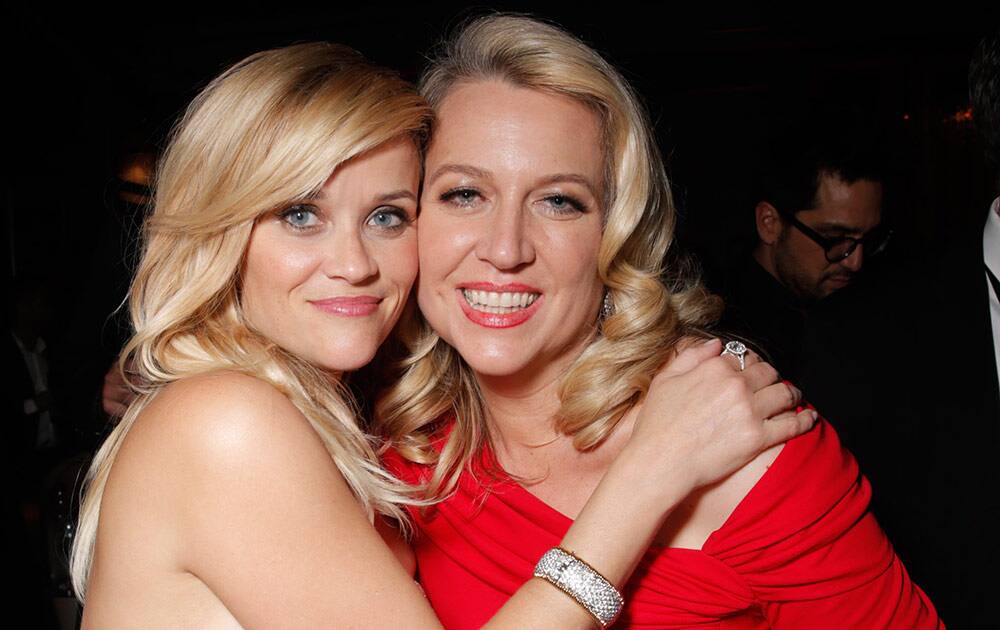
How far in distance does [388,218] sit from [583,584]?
78 cm

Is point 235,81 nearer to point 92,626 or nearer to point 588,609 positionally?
point 92,626

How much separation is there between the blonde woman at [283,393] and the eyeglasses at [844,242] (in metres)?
1.67

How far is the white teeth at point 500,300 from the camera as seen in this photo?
1.70 metres

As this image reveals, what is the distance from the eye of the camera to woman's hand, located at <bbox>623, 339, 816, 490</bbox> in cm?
149

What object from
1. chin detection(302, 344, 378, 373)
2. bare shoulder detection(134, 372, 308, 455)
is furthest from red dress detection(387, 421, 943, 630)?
bare shoulder detection(134, 372, 308, 455)

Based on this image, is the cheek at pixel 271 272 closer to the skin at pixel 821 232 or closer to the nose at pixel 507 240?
the nose at pixel 507 240

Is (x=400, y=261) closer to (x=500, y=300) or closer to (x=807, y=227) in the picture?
(x=500, y=300)

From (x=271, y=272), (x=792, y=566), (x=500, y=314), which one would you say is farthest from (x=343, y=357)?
(x=792, y=566)

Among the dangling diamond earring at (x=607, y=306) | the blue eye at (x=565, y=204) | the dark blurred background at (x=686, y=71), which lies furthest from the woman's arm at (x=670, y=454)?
the dark blurred background at (x=686, y=71)

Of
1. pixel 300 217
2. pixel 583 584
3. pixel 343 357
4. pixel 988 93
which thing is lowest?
pixel 583 584

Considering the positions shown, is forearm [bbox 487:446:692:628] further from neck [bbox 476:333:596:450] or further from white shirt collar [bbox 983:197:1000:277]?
white shirt collar [bbox 983:197:1000:277]

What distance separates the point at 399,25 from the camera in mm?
6301

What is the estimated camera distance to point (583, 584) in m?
1.38

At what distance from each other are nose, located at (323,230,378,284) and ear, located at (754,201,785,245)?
2024 mm
